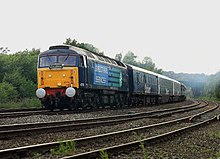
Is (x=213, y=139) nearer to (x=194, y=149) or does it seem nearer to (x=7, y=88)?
(x=194, y=149)

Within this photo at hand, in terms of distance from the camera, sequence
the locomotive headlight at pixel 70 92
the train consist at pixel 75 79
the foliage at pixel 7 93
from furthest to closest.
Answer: the foliage at pixel 7 93 < the train consist at pixel 75 79 < the locomotive headlight at pixel 70 92

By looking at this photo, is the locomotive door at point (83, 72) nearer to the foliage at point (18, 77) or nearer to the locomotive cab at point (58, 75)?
the locomotive cab at point (58, 75)

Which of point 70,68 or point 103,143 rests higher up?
point 70,68

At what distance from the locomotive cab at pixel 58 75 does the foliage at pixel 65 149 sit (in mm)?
9411

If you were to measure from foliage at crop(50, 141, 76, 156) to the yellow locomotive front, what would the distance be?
941cm

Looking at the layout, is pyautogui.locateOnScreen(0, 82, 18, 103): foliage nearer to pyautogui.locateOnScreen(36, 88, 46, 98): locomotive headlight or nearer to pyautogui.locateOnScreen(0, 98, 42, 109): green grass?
pyautogui.locateOnScreen(0, 98, 42, 109): green grass

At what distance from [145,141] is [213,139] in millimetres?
2252

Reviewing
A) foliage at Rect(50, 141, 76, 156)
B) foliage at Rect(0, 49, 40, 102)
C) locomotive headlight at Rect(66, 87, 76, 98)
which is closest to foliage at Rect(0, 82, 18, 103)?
foliage at Rect(0, 49, 40, 102)

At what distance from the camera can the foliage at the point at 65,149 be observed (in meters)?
6.54

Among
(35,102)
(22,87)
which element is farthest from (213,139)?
(22,87)

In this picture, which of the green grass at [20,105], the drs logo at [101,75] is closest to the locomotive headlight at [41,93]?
the drs logo at [101,75]

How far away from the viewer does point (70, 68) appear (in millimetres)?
16875

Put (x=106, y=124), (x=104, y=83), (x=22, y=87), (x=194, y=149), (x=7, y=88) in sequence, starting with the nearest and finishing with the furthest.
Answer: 1. (x=194, y=149)
2. (x=106, y=124)
3. (x=104, y=83)
4. (x=7, y=88)
5. (x=22, y=87)

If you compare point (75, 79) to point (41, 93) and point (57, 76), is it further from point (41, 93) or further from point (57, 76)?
point (41, 93)
